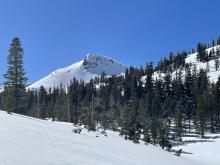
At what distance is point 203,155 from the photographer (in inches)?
2965

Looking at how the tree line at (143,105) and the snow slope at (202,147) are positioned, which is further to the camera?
the snow slope at (202,147)

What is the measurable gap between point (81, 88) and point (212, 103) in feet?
234

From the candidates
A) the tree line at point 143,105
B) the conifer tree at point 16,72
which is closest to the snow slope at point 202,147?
the tree line at point 143,105

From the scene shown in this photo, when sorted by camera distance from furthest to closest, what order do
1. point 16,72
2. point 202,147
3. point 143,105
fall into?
1. point 143,105
2. point 202,147
3. point 16,72

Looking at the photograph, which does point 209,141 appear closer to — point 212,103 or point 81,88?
point 212,103

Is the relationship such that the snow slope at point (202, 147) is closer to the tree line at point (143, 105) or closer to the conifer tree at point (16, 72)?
the tree line at point (143, 105)

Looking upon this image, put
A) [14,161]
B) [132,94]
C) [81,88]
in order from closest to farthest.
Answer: [14,161]
[132,94]
[81,88]

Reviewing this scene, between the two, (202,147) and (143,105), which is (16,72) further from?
(143,105)

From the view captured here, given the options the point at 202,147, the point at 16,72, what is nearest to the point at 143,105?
the point at 202,147

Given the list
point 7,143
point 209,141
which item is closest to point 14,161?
point 7,143

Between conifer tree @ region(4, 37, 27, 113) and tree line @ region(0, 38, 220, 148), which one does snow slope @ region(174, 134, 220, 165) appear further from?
Answer: conifer tree @ region(4, 37, 27, 113)

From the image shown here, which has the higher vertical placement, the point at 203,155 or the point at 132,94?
the point at 132,94

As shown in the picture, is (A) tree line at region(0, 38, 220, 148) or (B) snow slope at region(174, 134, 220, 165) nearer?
(A) tree line at region(0, 38, 220, 148)

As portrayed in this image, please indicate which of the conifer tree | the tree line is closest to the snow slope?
the tree line
